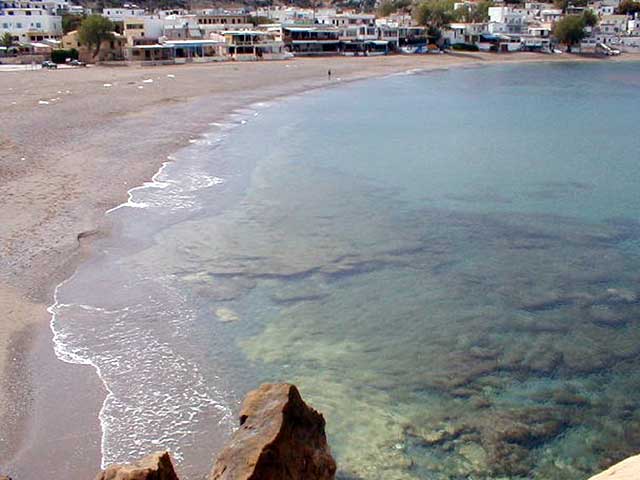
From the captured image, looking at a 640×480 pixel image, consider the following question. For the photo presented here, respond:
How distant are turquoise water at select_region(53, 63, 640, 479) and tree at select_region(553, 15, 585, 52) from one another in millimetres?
100728

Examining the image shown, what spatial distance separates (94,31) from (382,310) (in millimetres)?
74146

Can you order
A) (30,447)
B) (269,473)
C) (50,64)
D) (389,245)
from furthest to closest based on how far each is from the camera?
(50,64) < (389,245) < (30,447) < (269,473)

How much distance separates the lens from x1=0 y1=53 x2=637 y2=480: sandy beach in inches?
597

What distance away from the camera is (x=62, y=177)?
2756 cm

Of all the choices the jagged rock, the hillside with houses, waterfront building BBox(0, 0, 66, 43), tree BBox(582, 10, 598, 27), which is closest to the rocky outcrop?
the jagged rock

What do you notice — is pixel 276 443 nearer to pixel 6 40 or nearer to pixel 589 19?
pixel 6 40

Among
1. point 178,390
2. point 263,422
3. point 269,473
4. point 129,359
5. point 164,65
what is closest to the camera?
point 269,473

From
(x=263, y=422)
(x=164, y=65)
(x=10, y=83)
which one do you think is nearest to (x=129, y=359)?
(x=263, y=422)

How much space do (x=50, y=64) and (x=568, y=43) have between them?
95.6 meters

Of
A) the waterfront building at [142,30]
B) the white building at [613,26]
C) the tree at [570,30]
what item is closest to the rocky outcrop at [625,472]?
the waterfront building at [142,30]

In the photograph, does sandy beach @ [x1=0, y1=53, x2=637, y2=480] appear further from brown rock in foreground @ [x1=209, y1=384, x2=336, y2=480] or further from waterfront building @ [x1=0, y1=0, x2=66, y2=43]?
waterfront building @ [x1=0, y1=0, x2=66, y2=43]

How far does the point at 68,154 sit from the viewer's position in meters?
31.8

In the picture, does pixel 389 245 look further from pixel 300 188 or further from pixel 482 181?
pixel 482 181

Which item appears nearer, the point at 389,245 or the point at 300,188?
the point at 389,245
